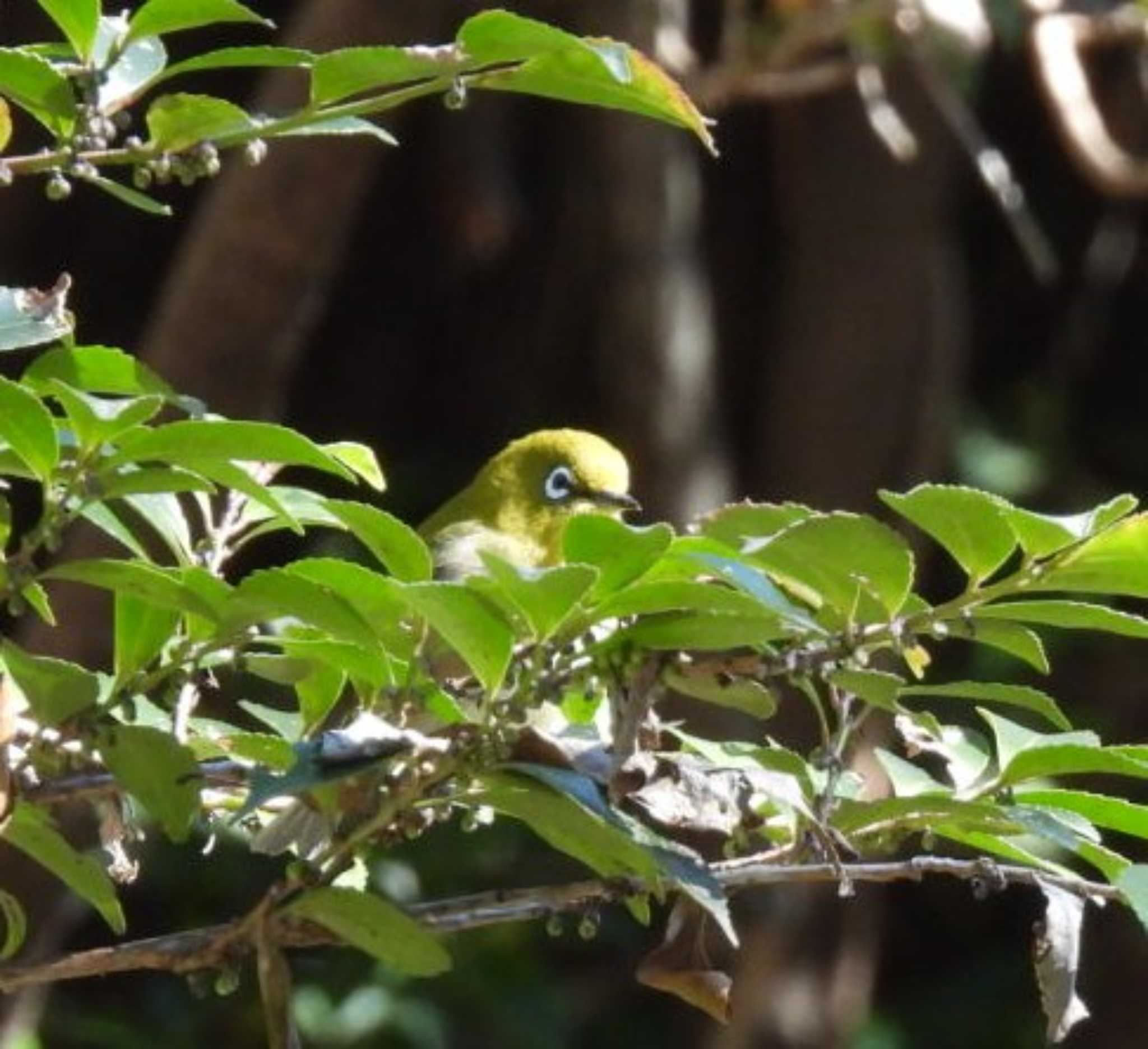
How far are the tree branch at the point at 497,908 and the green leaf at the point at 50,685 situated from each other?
136 mm

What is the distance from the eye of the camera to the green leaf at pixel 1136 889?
1609mm

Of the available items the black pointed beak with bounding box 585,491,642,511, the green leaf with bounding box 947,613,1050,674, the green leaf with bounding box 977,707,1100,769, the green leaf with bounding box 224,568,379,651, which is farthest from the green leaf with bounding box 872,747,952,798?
the black pointed beak with bounding box 585,491,642,511

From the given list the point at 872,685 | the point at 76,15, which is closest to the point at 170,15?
the point at 76,15

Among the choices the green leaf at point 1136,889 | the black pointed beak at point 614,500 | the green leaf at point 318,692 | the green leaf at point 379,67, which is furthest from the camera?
the black pointed beak at point 614,500

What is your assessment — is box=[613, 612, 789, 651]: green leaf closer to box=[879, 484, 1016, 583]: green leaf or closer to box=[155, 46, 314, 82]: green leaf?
box=[879, 484, 1016, 583]: green leaf

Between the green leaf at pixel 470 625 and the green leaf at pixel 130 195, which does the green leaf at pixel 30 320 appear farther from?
the green leaf at pixel 470 625

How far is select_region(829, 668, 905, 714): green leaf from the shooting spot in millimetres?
1513

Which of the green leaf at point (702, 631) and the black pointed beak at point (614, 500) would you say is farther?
the black pointed beak at point (614, 500)

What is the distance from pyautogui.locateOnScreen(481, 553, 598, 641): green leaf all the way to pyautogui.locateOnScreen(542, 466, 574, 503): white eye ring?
6.66ft

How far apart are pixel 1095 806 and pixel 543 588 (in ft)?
1.48

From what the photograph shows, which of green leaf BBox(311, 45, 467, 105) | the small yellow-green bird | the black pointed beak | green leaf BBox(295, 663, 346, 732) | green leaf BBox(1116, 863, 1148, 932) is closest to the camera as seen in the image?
green leaf BBox(311, 45, 467, 105)

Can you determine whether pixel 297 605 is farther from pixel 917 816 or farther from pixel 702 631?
pixel 917 816

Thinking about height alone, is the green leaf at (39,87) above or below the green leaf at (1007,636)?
above

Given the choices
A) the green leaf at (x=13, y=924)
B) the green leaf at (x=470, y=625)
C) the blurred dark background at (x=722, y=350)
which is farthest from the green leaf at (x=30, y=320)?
the blurred dark background at (x=722, y=350)
